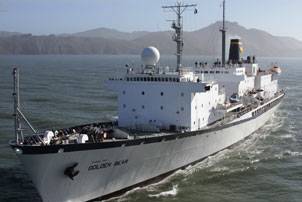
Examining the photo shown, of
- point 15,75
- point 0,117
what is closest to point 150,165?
point 15,75

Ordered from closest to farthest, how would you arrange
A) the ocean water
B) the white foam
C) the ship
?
the ship, the white foam, the ocean water

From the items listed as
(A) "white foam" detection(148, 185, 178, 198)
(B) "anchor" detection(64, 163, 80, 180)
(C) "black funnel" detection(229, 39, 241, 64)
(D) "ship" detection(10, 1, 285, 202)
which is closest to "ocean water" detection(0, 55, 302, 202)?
(A) "white foam" detection(148, 185, 178, 198)

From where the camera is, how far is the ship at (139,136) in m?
20.1

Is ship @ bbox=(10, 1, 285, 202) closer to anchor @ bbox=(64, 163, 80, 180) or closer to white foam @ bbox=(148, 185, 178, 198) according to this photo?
anchor @ bbox=(64, 163, 80, 180)

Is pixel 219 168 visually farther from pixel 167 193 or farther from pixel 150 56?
pixel 150 56

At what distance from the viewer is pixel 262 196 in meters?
24.1

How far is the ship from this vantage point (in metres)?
20.1

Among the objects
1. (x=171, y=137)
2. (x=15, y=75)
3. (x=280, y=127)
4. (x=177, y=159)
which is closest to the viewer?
(x=15, y=75)

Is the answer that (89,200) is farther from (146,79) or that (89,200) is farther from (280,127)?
(280,127)

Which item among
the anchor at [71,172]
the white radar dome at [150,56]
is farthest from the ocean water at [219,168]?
the white radar dome at [150,56]

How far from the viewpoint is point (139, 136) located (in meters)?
24.5

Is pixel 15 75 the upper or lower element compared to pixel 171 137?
upper

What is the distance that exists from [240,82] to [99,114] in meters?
15.0

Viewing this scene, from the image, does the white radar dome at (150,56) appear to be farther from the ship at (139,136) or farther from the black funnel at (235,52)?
the black funnel at (235,52)
